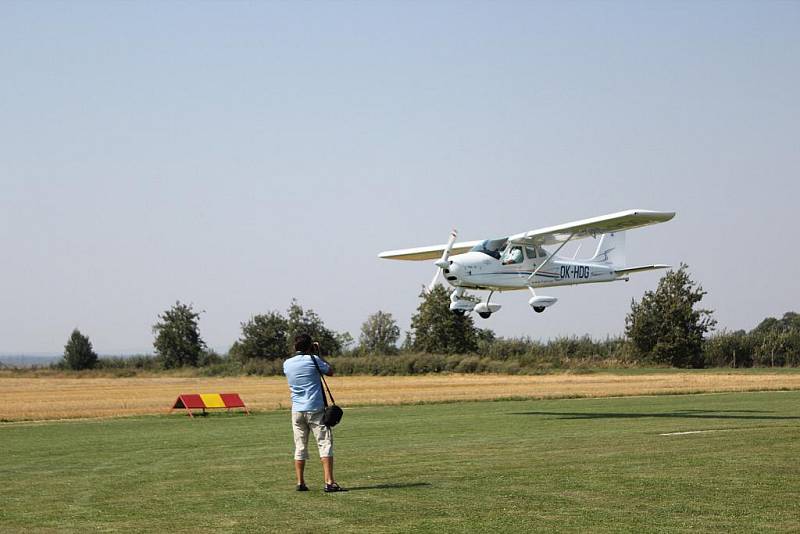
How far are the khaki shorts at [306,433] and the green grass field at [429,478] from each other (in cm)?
62

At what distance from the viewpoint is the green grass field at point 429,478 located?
11766 mm

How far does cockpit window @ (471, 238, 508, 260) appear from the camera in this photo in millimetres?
36844

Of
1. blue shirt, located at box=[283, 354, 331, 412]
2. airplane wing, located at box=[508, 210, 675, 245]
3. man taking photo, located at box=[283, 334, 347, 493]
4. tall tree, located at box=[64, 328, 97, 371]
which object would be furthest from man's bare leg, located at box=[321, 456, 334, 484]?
Result: tall tree, located at box=[64, 328, 97, 371]

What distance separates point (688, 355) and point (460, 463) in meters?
76.4

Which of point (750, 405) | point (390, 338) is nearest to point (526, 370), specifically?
point (750, 405)

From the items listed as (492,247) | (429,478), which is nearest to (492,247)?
(492,247)

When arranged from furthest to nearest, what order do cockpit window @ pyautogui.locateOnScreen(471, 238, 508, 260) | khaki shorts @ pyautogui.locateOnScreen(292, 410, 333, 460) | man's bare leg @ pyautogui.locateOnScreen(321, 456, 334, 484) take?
cockpit window @ pyautogui.locateOnScreen(471, 238, 508, 260) < khaki shorts @ pyautogui.locateOnScreen(292, 410, 333, 460) < man's bare leg @ pyautogui.locateOnScreen(321, 456, 334, 484)

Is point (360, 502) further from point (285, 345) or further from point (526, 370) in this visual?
point (285, 345)

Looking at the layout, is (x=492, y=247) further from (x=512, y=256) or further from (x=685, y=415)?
(x=685, y=415)

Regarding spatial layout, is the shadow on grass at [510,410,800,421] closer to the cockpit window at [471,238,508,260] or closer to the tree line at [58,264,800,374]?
the cockpit window at [471,238,508,260]

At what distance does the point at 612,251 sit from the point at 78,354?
75288mm

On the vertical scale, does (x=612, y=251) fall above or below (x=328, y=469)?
above

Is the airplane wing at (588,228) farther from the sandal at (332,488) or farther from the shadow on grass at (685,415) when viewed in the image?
the sandal at (332,488)

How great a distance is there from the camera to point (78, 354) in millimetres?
103562
